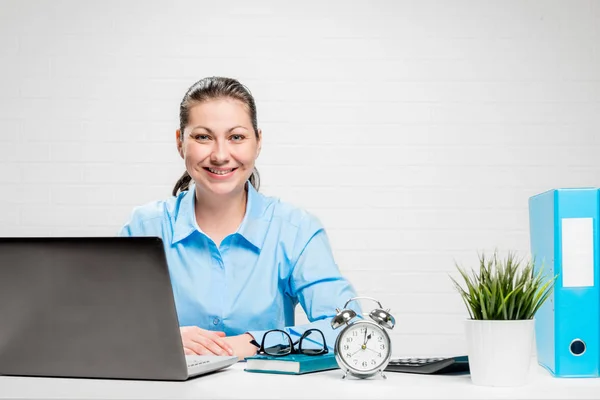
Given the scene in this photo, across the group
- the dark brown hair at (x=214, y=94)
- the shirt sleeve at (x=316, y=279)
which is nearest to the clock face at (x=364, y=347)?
the shirt sleeve at (x=316, y=279)

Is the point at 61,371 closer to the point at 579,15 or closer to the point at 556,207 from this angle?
the point at 556,207

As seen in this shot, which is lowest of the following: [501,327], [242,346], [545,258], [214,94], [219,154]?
[242,346]

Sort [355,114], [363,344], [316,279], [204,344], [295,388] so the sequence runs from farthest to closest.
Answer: [355,114] → [316,279] → [204,344] → [363,344] → [295,388]

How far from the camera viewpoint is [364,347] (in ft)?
4.10

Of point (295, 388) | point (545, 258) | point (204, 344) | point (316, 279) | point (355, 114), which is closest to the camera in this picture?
point (295, 388)

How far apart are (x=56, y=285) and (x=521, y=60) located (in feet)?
9.17

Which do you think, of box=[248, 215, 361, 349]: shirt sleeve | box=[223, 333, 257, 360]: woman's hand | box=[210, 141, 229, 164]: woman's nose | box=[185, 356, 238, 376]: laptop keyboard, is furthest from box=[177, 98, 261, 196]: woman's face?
box=[185, 356, 238, 376]: laptop keyboard

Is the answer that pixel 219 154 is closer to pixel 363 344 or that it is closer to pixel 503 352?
→ pixel 363 344

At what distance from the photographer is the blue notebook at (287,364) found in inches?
50.0

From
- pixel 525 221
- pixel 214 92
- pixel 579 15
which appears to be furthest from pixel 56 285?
pixel 579 15

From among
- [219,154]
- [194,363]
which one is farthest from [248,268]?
[194,363]

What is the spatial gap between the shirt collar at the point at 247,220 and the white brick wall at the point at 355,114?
1147mm

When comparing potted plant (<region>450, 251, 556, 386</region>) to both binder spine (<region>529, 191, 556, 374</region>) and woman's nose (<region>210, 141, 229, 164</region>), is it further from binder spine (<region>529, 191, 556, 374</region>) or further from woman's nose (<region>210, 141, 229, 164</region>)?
woman's nose (<region>210, 141, 229, 164</region>)

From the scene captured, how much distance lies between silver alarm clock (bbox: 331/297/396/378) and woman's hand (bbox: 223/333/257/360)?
1.38 ft
